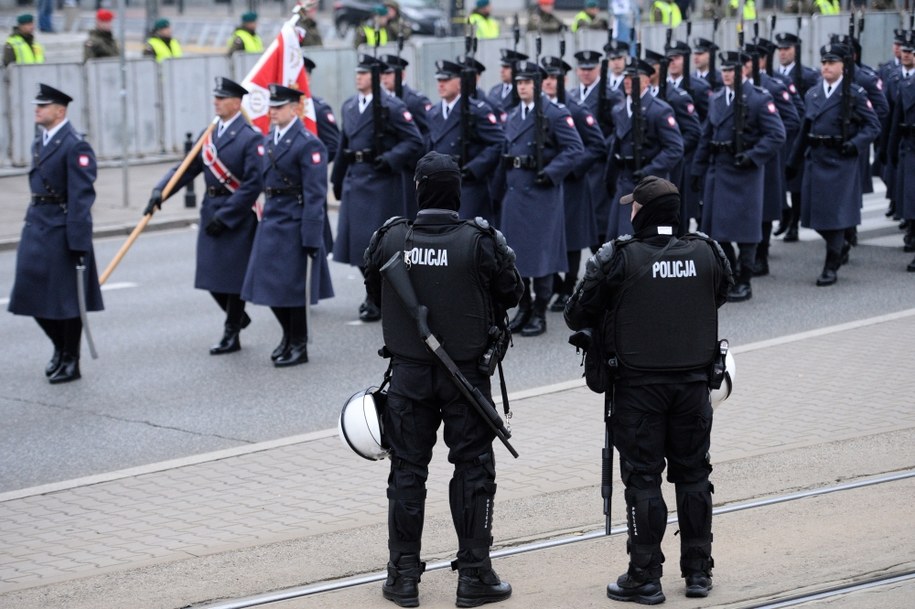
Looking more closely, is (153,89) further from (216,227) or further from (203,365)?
(203,365)

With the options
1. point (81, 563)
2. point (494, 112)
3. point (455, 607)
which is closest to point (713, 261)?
point (455, 607)

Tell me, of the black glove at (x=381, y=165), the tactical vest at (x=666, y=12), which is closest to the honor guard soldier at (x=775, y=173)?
the black glove at (x=381, y=165)

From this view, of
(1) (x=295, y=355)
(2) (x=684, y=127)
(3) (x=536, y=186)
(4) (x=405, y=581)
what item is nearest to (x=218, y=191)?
(1) (x=295, y=355)

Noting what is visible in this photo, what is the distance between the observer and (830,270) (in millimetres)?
14117

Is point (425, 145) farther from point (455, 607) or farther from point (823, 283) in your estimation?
point (455, 607)

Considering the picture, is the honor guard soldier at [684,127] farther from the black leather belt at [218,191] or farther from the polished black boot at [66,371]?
the polished black boot at [66,371]

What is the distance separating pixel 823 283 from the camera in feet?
45.9

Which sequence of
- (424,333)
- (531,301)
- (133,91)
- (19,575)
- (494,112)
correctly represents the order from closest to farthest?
(424,333)
(19,575)
(531,301)
(494,112)
(133,91)

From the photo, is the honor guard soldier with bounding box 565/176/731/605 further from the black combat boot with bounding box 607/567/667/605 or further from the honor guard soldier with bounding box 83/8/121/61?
the honor guard soldier with bounding box 83/8/121/61

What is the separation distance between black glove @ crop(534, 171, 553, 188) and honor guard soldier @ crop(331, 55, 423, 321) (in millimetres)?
1239

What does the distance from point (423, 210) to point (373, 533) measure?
5.71 feet

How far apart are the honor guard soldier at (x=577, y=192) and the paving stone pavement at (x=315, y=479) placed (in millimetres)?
3121

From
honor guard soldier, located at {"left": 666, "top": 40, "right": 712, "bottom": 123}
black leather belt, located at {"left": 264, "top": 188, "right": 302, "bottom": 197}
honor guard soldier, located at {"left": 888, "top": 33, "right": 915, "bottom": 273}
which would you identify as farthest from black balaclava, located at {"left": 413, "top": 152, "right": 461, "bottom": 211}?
honor guard soldier, located at {"left": 666, "top": 40, "right": 712, "bottom": 123}

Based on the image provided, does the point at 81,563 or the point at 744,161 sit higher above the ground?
the point at 744,161
